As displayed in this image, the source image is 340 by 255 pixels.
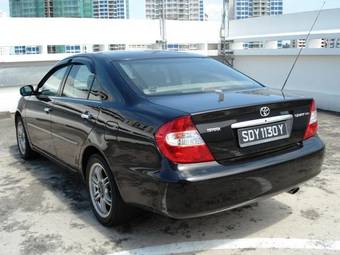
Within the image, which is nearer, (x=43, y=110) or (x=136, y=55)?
(x=136, y=55)

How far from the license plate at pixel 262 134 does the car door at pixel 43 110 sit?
2415mm

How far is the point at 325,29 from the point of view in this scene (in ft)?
32.4

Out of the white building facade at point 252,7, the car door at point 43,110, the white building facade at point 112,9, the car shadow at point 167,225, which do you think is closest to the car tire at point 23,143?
the car door at point 43,110

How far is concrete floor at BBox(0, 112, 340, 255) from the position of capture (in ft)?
11.9

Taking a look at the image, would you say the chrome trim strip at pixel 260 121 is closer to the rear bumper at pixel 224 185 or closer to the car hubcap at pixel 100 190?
the rear bumper at pixel 224 185

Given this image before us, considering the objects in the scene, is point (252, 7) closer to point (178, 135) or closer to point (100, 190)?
point (100, 190)

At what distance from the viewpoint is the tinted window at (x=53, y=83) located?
505cm

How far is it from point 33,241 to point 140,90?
152cm

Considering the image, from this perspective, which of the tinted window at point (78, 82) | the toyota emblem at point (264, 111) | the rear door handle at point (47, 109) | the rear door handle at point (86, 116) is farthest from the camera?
the rear door handle at point (47, 109)

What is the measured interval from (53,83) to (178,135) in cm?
262

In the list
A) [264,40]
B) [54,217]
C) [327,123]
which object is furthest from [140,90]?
[264,40]

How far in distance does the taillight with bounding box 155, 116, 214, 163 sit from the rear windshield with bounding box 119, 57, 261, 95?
0.67 m

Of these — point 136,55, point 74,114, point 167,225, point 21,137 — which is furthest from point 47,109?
point 167,225

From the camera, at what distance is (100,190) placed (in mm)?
4102
